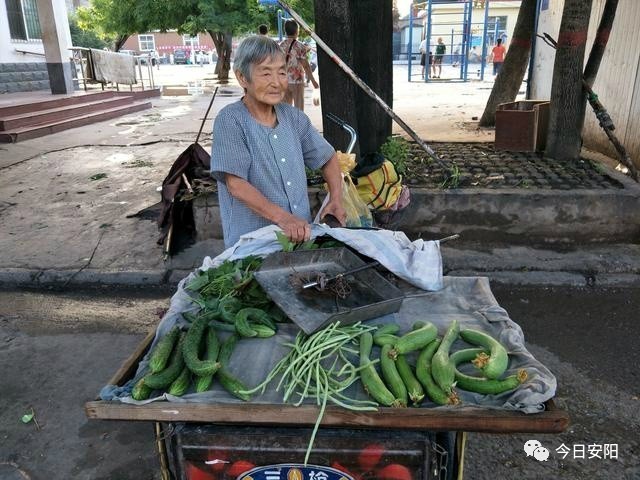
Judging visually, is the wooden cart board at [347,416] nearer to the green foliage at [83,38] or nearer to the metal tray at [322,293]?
the metal tray at [322,293]

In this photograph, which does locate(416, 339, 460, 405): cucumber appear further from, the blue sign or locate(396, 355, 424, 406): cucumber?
the blue sign

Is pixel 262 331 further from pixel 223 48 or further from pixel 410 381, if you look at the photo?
pixel 223 48

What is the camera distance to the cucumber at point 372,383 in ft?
5.25

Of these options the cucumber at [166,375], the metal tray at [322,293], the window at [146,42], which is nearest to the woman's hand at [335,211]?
the metal tray at [322,293]

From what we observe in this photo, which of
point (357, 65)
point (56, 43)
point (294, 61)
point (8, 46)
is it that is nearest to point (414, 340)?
point (357, 65)

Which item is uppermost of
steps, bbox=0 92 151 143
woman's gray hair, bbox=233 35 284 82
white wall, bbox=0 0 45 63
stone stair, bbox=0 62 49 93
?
white wall, bbox=0 0 45 63

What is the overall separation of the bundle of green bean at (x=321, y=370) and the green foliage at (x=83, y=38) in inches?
1542

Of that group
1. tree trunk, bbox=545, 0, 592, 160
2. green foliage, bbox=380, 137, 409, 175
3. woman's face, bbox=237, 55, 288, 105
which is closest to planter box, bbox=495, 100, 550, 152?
tree trunk, bbox=545, 0, 592, 160

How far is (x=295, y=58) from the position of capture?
31.4 ft

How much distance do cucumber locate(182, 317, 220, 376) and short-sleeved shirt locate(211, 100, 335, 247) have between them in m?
0.87

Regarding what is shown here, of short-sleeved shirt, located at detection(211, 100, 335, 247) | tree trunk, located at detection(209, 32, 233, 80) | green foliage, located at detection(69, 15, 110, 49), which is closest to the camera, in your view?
short-sleeved shirt, located at detection(211, 100, 335, 247)

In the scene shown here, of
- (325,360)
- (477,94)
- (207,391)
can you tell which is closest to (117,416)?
(207,391)

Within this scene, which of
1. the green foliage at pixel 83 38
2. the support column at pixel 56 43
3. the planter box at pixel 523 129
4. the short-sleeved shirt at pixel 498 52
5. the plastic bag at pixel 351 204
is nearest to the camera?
the plastic bag at pixel 351 204

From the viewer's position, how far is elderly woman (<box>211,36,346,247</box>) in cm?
247
